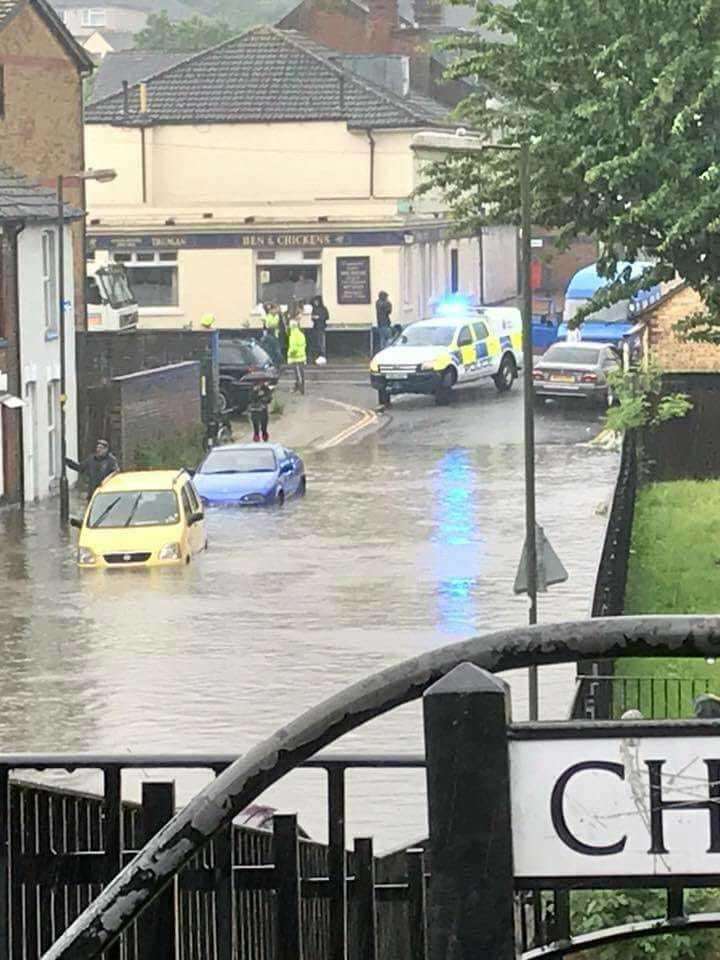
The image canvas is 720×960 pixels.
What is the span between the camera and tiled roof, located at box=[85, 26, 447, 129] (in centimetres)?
6731

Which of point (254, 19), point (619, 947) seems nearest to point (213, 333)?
point (619, 947)

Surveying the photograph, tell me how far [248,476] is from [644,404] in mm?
7205

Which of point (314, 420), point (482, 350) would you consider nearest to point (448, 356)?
point (482, 350)

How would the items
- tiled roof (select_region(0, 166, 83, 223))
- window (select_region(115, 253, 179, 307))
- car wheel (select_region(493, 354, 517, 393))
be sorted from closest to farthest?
1. tiled roof (select_region(0, 166, 83, 223))
2. car wheel (select_region(493, 354, 517, 393))
3. window (select_region(115, 253, 179, 307))

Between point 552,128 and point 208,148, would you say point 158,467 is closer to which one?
point 552,128

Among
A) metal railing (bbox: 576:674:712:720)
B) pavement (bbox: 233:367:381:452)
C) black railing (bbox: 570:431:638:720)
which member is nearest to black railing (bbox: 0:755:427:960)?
black railing (bbox: 570:431:638:720)

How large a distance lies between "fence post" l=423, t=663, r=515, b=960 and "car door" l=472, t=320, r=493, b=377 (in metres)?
52.7

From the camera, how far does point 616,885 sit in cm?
340

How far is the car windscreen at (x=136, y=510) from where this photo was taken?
3422cm

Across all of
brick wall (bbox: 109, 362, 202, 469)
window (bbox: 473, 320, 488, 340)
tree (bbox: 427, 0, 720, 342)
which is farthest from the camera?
window (bbox: 473, 320, 488, 340)

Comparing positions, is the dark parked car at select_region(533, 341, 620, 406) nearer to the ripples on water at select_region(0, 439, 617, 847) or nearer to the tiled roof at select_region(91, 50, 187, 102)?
the ripples on water at select_region(0, 439, 617, 847)

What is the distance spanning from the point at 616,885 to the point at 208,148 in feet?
216

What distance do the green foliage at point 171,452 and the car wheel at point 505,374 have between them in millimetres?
10541

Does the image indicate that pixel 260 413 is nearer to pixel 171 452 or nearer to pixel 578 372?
pixel 171 452
